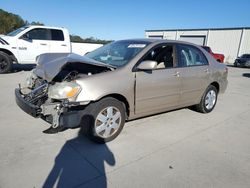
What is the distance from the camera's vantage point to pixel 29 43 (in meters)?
9.46

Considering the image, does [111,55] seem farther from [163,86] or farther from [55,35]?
[55,35]

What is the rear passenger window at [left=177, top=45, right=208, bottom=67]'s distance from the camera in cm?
435

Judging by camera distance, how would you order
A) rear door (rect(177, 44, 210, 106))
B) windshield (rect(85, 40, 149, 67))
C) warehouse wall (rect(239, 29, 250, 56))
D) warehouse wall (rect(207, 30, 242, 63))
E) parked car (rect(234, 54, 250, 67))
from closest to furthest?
1. windshield (rect(85, 40, 149, 67))
2. rear door (rect(177, 44, 210, 106))
3. parked car (rect(234, 54, 250, 67))
4. warehouse wall (rect(239, 29, 250, 56))
5. warehouse wall (rect(207, 30, 242, 63))

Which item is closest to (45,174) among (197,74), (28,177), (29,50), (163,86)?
(28,177)

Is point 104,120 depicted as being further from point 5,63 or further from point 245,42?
point 245,42

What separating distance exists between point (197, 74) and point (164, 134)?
5.24 feet

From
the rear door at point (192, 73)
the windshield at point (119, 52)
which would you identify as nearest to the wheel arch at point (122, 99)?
the windshield at point (119, 52)

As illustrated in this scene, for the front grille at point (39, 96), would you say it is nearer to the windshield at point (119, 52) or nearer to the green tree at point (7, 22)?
the windshield at point (119, 52)

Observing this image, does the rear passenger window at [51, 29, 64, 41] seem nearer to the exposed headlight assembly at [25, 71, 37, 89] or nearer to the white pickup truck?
the white pickup truck

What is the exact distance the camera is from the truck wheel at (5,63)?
8770mm

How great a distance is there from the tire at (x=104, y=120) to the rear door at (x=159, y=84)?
41 centimetres

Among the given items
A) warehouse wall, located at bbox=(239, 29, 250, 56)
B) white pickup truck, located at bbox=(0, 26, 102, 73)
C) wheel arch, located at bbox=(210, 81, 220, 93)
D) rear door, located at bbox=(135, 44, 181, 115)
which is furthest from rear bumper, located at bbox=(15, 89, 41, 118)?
warehouse wall, located at bbox=(239, 29, 250, 56)

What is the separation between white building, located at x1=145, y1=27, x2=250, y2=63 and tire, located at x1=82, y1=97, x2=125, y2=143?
3029 cm

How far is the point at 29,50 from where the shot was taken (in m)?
9.51
